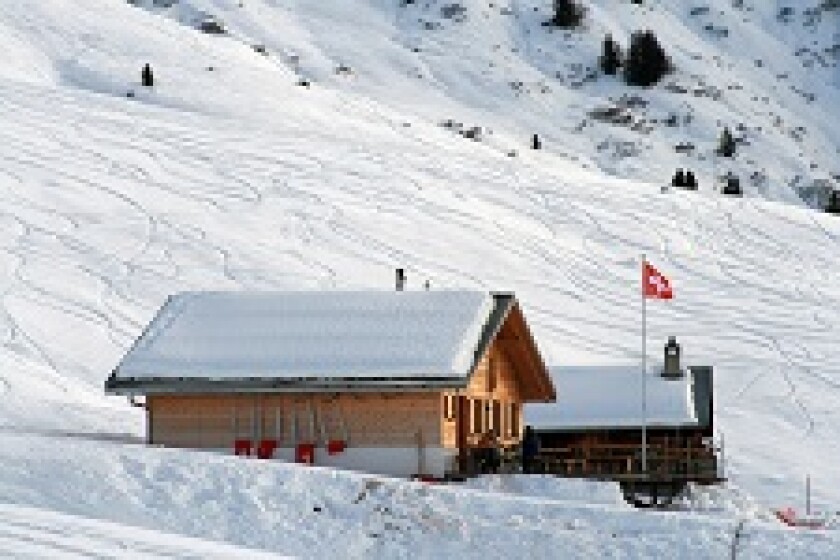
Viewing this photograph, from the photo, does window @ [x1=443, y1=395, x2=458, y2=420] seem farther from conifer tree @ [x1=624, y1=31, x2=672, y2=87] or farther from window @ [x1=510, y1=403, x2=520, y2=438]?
conifer tree @ [x1=624, y1=31, x2=672, y2=87]

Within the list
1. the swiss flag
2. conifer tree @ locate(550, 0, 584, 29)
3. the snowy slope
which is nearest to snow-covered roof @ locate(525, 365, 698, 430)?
the snowy slope

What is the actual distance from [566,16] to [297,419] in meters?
90.9

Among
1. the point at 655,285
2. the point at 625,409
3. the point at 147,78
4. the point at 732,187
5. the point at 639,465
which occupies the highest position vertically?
the point at 147,78

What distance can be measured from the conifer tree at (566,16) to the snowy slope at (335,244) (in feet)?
47.6

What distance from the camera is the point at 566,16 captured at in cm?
12512

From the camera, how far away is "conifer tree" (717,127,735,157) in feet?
358

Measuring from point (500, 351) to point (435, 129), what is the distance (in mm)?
47723

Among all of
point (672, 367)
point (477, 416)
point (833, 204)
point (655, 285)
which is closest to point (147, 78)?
point (833, 204)

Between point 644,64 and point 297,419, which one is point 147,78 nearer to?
point 644,64

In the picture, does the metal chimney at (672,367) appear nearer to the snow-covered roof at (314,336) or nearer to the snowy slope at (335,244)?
the snowy slope at (335,244)

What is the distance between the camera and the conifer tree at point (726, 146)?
109m

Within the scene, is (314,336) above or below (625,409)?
above

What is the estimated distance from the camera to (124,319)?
5669cm

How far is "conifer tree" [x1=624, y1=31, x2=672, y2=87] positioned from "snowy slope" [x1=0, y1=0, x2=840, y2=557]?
735 cm
